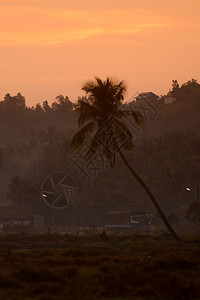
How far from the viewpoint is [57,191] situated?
423 ft

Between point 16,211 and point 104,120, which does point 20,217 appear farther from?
point 104,120

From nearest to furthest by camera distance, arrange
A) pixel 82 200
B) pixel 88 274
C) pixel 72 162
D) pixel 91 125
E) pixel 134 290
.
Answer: pixel 134 290, pixel 88 274, pixel 91 125, pixel 82 200, pixel 72 162

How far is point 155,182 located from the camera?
139875mm

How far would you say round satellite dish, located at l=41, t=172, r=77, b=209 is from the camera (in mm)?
127875

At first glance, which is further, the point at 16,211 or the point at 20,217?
the point at 16,211

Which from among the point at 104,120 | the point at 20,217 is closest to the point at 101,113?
the point at 104,120

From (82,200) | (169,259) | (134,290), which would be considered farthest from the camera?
(82,200)

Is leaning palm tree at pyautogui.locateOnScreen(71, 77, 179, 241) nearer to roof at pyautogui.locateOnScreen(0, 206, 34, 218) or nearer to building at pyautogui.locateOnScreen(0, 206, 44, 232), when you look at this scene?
building at pyautogui.locateOnScreen(0, 206, 44, 232)

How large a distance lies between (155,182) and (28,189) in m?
30.5

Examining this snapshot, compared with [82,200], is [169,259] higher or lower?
lower

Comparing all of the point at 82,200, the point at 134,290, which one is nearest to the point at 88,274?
the point at 134,290

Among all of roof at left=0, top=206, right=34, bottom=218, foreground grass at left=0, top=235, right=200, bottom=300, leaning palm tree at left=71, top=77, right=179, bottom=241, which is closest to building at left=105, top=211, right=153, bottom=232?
roof at left=0, top=206, right=34, bottom=218

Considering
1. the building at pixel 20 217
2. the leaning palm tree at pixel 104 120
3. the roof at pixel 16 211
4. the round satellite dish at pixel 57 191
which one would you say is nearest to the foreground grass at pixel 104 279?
the leaning palm tree at pixel 104 120

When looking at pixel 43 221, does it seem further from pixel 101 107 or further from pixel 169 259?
pixel 169 259
